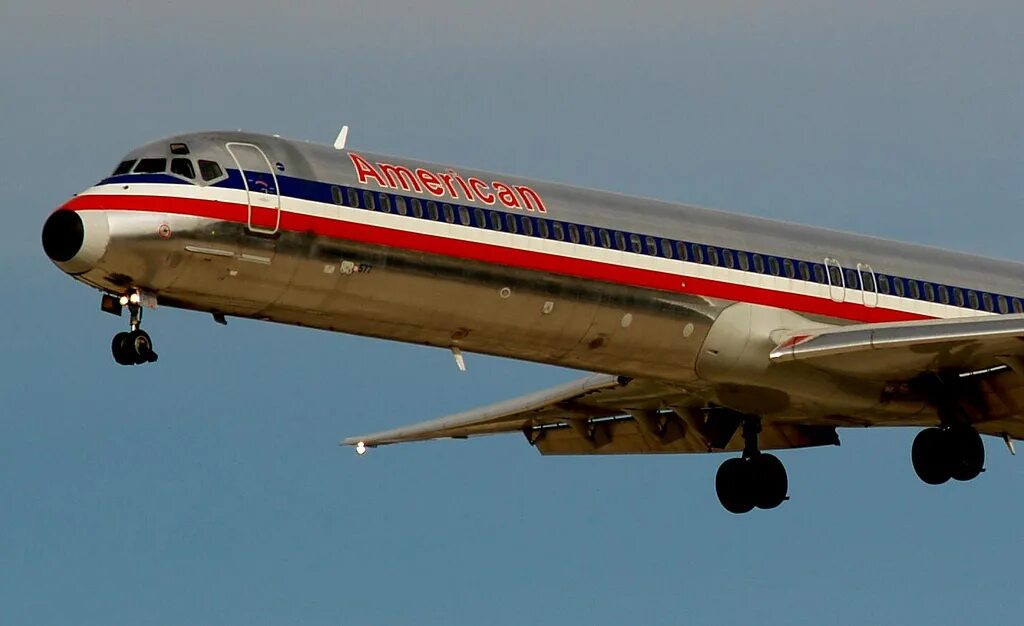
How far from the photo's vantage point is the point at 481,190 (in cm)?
4509

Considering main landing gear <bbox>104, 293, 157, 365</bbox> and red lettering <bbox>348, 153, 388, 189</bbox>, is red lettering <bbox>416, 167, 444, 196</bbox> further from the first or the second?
main landing gear <bbox>104, 293, 157, 365</bbox>

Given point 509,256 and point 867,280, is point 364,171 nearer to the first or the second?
point 509,256

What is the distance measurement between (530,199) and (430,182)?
196 centimetres

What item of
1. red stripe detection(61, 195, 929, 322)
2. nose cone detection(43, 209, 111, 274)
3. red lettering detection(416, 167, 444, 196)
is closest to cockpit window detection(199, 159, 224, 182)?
red stripe detection(61, 195, 929, 322)

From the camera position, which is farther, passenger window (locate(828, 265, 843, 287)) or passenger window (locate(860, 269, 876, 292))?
passenger window (locate(860, 269, 876, 292))

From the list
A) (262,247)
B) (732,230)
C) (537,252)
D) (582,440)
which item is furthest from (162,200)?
(582,440)

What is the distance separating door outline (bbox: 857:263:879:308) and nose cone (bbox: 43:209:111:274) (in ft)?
49.6

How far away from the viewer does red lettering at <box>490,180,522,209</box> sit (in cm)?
4500

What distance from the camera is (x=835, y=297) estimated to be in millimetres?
48188

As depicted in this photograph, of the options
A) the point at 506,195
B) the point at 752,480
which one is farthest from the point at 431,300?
the point at 752,480

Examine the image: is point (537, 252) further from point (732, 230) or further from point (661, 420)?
point (661, 420)

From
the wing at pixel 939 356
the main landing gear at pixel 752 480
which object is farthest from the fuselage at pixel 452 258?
the main landing gear at pixel 752 480

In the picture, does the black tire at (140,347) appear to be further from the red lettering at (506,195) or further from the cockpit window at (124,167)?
the red lettering at (506,195)

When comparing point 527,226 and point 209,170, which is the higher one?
point 527,226
